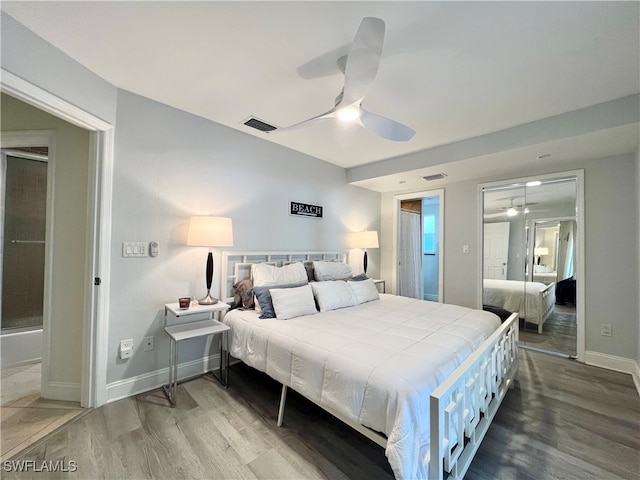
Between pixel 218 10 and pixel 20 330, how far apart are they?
3.77 m

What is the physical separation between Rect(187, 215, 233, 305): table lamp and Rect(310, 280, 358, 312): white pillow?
3.29 feet

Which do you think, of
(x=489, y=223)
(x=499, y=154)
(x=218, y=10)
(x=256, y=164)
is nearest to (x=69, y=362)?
(x=256, y=164)

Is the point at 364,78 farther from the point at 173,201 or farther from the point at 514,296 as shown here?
the point at 514,296

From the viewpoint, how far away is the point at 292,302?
8.09ft

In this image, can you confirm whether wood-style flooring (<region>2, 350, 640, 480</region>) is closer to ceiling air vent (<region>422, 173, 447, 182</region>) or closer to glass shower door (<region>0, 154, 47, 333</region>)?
glass shower door (<region>0, 154, 47, 333</region>)

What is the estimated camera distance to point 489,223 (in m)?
3.83

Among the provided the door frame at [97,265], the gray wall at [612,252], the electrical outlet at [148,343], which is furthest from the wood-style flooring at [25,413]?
the gray wall at [612,252]

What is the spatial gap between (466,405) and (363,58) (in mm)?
1967

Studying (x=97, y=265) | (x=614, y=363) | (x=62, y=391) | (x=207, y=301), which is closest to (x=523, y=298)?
(x=614, y=363)

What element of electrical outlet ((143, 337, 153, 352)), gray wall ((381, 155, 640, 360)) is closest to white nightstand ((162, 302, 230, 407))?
electrical outlet ((143, 337, 153, 352))

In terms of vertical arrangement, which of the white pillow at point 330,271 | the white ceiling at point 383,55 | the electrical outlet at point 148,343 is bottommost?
the electrical outlet at point 148,343

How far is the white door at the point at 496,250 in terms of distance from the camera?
148 inches

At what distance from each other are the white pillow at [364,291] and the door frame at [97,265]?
7.55 feet

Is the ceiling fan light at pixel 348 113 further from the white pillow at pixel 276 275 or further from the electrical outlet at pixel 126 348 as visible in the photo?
the electrical outlet at pixel 126 348
